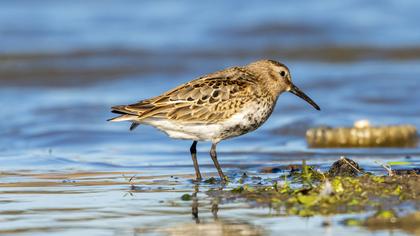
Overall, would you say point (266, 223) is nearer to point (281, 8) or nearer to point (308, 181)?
point (308, 181)

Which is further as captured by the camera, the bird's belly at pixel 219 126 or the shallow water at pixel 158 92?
the bird's belly at pixel 219 126

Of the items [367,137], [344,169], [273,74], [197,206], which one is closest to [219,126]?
[273,74]

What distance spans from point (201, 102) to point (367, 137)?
114 inches

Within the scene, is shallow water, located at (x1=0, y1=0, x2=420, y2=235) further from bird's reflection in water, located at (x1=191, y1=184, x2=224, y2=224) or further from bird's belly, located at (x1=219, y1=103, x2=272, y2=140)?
bird's belly, located at (x1=219, y1=103, x2=272, y2=140)

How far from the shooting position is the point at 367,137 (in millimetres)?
10453

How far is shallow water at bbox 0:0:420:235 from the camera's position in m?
6.43

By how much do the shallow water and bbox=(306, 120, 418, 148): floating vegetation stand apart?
0.24 m

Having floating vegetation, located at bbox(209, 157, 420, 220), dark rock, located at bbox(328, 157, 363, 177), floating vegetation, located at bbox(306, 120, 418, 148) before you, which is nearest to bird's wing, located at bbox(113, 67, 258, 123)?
dark rock, located at bbox(328, 157, 363, 177)

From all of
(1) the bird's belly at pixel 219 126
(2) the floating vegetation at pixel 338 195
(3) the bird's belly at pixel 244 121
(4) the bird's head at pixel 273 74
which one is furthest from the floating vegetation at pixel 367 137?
(2) the floating vegetation at pixel 338 195

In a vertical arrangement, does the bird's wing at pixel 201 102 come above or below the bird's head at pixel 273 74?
below

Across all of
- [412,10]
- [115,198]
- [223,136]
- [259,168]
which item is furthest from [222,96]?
[412,10]

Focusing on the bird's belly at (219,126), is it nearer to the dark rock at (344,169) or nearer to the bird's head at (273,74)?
the bird's head at (273,74)

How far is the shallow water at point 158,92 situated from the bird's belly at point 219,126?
40 cm

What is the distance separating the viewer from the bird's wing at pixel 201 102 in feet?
26.9
